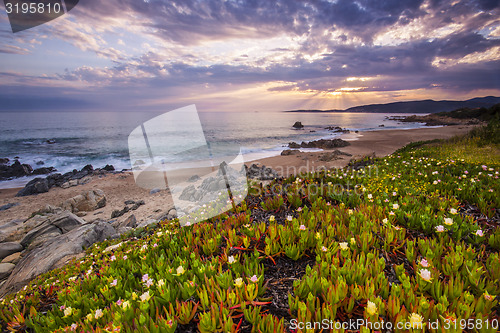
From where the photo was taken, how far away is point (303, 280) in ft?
Answer: 6.46

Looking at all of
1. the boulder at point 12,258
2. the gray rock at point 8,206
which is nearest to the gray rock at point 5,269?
the boulder at point 12,258

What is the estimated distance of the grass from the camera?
167 centimetres

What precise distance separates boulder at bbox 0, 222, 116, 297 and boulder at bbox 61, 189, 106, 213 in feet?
21.7

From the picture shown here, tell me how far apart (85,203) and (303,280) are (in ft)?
47.8

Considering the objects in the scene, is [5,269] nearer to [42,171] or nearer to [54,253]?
[54,253]

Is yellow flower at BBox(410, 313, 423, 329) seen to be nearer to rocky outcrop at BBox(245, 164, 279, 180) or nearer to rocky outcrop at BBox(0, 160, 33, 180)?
rocky outcrop at BBox(245, 164, 279, 180)

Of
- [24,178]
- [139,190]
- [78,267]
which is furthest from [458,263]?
[24,178]

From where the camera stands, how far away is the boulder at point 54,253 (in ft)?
18.3

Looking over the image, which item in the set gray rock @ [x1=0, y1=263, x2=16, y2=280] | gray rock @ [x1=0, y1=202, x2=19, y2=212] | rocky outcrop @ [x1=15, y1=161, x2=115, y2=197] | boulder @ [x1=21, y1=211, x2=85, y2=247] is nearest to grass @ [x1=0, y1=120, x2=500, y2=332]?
gray rock @ [x1=0, y1=263, x2=16, y2=280]

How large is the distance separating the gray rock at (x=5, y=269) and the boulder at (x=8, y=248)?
0.92m

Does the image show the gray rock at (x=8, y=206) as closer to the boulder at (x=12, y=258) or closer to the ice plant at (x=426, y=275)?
the boulder at (x=12, y=258)

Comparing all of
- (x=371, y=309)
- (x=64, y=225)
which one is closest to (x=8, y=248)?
(x=64, y=225)

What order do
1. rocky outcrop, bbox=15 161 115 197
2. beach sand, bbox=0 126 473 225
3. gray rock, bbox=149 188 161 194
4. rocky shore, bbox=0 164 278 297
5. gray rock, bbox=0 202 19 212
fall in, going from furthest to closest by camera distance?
rocky outcrop, bbox=15 161 115 197 < gray rock, bbox=149 188 161 194 < gray rock, bbox=0 202 19 212 < beach sand, bbox=0 126 473 225 < rocky shore, bbox=0 164 278 297

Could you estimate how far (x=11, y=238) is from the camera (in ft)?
28.9
